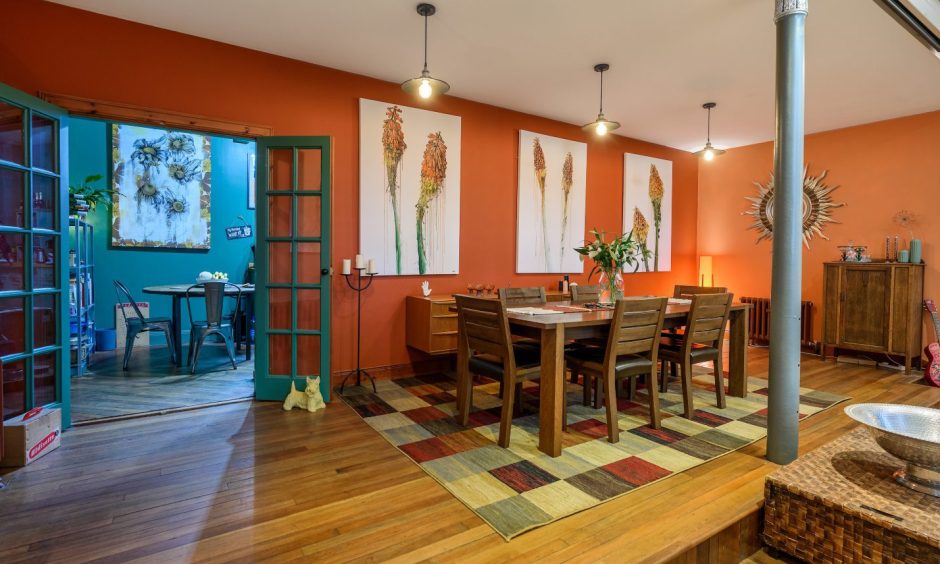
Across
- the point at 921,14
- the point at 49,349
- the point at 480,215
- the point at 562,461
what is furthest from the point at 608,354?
the point at 49,349

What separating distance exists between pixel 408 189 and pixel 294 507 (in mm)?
2990

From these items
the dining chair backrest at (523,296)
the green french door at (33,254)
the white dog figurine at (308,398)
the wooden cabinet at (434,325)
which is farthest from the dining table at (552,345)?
the green french door at (33,254)

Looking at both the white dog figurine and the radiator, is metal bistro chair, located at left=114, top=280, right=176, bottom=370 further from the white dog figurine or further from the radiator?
the radiator

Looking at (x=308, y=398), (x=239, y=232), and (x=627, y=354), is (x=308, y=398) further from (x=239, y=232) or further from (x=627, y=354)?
(x=239, y=232)

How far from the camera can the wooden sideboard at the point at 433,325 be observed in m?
4.08

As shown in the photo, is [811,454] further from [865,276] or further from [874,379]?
[865,276]

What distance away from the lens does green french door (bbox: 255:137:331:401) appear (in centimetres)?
354

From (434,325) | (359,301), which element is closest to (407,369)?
(434,325)

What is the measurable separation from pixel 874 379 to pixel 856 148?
→ 2.72 m

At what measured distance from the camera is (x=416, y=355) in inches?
177

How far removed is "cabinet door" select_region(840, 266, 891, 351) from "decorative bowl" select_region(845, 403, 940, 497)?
3.45 metres

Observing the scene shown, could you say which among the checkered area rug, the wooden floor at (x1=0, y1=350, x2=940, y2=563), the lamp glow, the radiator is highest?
the lamp glow

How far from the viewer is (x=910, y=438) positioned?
1.79 m

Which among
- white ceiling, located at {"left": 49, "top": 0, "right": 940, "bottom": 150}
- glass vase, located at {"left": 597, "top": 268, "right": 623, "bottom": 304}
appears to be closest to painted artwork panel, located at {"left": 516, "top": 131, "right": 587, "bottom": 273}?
white ceiling, located at {"left": 49, "top": 0, "right": 940, "bottom": 150}
